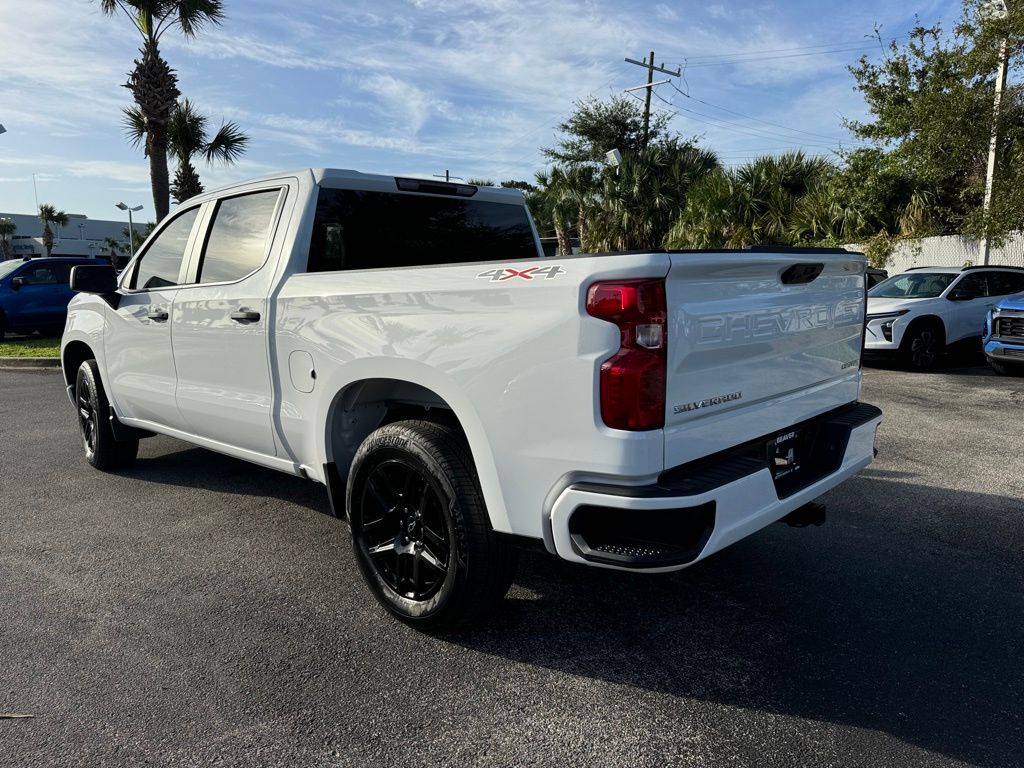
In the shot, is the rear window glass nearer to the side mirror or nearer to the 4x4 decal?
the 4x4 decal

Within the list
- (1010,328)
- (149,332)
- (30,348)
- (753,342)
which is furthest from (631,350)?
(30,348)

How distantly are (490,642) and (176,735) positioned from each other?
46.1 inches

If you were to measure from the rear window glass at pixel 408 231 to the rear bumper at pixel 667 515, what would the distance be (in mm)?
1992

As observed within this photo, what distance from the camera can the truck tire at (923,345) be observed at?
432 inches

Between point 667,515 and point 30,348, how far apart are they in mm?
14143

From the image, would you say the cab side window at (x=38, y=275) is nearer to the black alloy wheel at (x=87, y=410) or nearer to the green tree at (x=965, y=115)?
the black alloy wheel at (x=87, y=410)

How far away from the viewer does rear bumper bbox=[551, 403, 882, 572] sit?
94.5 inches

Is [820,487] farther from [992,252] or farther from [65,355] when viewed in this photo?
[992,252]

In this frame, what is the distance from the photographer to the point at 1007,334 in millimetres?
9930

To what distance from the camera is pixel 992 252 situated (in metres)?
16.3

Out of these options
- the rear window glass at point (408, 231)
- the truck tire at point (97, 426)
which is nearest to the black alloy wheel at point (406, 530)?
the rear window glass at point (408, 231)

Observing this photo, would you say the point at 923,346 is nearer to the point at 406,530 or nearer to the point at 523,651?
the point at 523,651

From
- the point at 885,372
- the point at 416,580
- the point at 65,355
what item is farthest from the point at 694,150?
the point at 416,580

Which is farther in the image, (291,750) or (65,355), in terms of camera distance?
(65,355)
